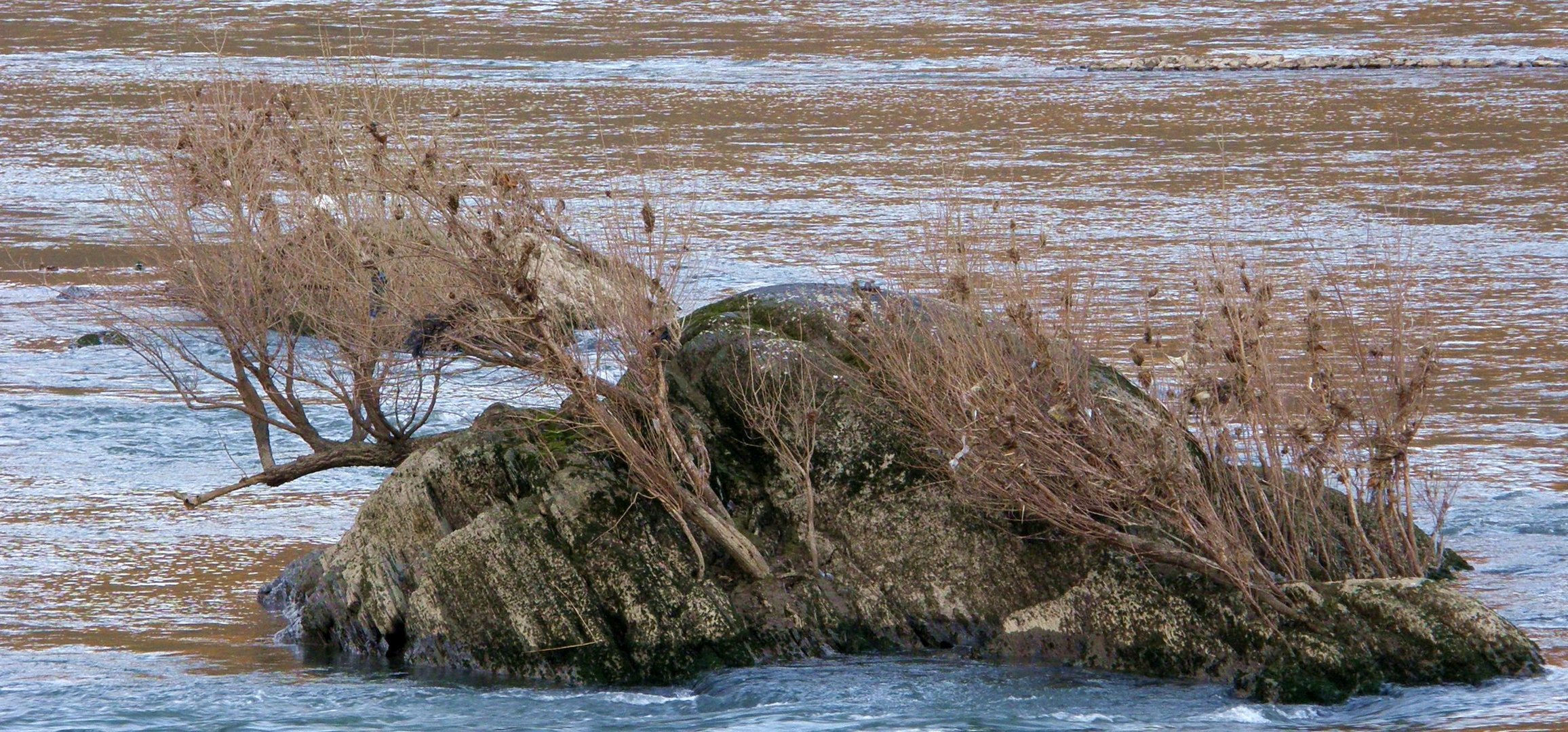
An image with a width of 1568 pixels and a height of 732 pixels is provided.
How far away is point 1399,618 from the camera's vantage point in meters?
8.99

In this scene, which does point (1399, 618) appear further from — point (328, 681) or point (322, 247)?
point (322, 247)

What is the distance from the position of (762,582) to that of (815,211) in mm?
12185

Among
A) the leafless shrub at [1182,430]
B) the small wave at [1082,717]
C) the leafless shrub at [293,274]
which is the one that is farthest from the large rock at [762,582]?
the leafless shrub at [293,274]

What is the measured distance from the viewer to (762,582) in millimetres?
9891

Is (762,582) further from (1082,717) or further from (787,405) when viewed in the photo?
(1082,717)

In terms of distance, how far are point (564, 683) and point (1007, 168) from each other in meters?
15.5

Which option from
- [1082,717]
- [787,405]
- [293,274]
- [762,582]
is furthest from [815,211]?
[1082,717]

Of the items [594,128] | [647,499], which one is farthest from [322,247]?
[594,128]

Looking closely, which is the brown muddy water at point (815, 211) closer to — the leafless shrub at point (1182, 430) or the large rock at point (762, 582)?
the large rock at point (762, 582)

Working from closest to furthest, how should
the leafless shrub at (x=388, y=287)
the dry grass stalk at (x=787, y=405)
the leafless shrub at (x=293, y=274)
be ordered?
the leafless shrub at (x=388, y=287) < the dry grass stalk at (x=787, y=405) < the leafless shrub at (x=293, y=274)

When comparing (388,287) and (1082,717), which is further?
(388,287)

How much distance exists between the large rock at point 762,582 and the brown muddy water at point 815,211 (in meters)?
0.25

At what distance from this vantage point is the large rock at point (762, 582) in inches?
366

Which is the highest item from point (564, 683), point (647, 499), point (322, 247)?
point (322, 247)
